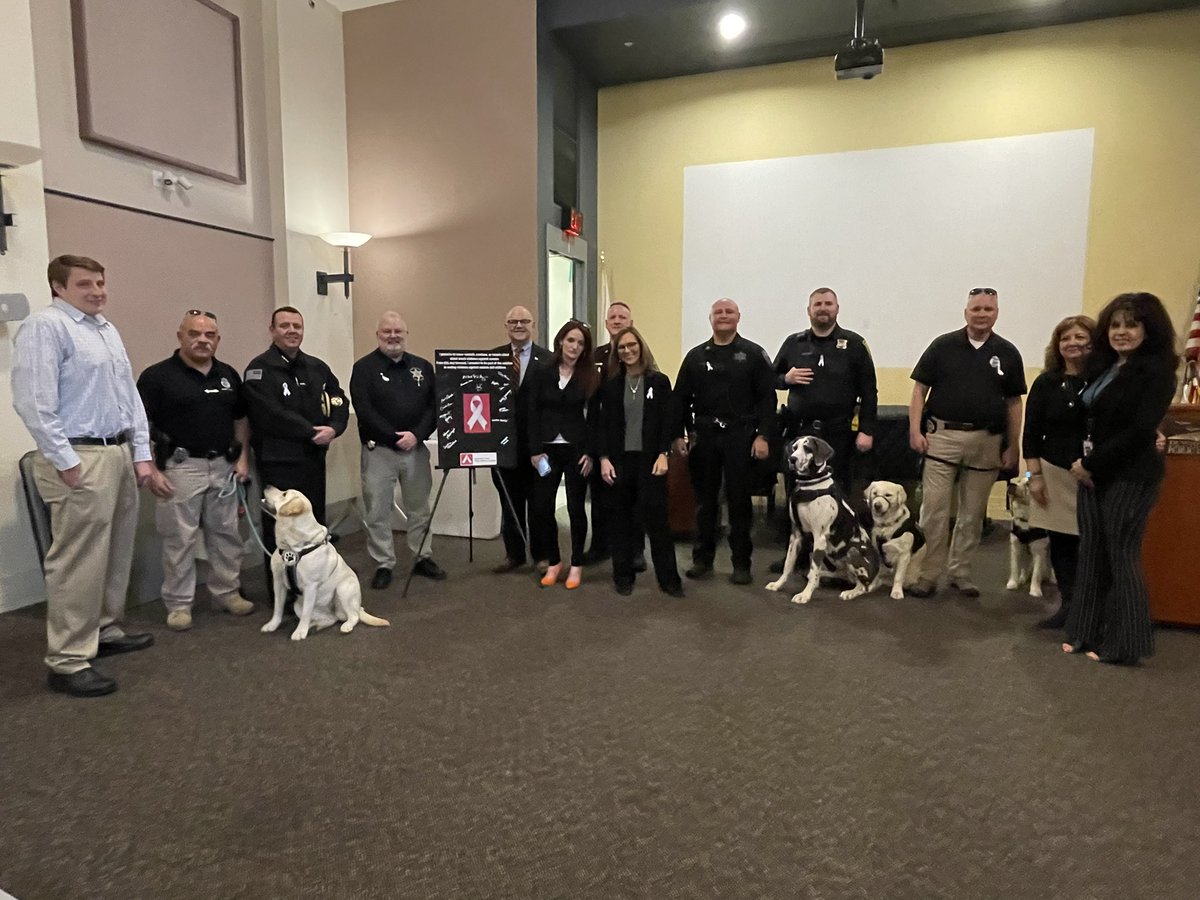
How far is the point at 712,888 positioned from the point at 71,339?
2947mm

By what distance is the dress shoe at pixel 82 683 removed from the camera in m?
2.85

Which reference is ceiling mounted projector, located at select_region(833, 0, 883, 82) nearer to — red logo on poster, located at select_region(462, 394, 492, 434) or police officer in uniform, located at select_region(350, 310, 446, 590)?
red logo on poster, located at select_region(462, 394, 492, 434)

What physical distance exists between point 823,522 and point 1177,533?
1.64 m

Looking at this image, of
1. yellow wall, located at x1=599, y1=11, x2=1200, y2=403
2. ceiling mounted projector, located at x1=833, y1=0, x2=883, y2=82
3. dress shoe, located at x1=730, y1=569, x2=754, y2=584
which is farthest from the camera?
yellow wall, located at x1=599, y1=11, x2=1200, y2=403

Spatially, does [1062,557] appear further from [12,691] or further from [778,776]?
[12,691]

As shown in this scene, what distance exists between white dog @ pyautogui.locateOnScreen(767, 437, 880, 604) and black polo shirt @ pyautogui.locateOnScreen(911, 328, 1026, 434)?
2.34 ft

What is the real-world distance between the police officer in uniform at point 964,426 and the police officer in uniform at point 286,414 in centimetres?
333

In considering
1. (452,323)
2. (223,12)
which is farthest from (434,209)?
(223,12)

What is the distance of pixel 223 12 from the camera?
4.74m

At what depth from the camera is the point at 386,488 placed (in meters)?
4.31

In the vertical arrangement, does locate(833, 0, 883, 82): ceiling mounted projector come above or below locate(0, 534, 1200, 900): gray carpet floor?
above

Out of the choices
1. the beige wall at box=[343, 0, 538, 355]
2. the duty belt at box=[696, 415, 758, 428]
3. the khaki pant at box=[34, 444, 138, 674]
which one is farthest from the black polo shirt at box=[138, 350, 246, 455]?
the duty belt at box=[696, 415, 758, 428]

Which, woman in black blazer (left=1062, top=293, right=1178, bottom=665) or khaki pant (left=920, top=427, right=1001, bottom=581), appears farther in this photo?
khaki pant (left=920, top=427, right=1001, bottom=581)

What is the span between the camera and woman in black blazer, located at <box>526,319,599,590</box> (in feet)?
13.3
